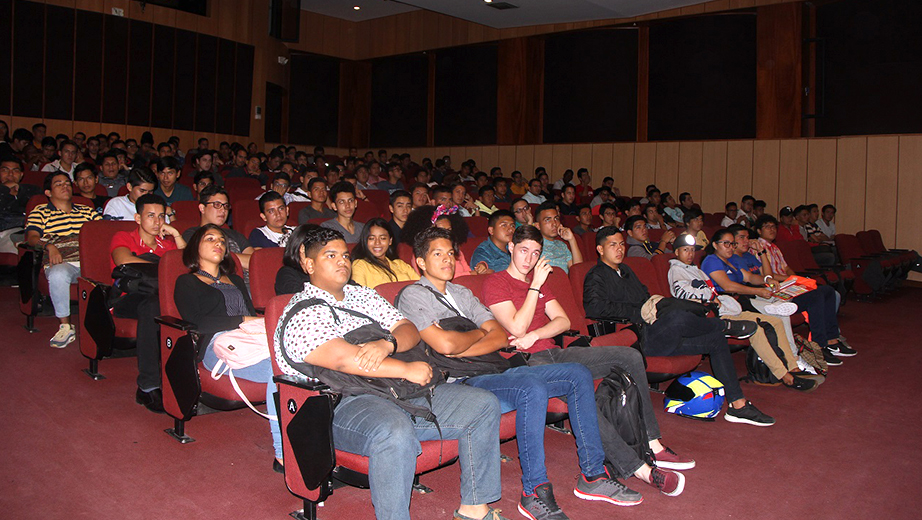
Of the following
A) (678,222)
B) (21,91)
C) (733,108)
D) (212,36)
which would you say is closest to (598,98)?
(733,108)

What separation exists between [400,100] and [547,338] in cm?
1246

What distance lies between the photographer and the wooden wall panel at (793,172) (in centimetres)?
1045

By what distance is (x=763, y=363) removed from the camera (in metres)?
4.52

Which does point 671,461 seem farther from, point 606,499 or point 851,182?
point 851,182

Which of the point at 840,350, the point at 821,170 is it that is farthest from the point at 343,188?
the point at 821,170

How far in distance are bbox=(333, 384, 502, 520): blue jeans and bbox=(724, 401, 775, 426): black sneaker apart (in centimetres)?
191

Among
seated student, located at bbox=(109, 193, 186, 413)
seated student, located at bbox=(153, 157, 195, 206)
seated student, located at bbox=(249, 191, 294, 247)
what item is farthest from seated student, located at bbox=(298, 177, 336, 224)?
seated student, located at bbox=(109, 193, 186, 413)

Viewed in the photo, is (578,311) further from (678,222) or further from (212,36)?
(212,36)

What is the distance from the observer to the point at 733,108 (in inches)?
430

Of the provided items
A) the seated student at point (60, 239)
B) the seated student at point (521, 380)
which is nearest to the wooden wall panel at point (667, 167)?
the seated student at point (60, 239)

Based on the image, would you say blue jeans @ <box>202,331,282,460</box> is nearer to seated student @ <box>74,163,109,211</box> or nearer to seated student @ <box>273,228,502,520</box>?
seated student @ <box>273,228,502,520</box>

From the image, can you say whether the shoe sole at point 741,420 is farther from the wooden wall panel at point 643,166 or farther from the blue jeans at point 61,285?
the wooden wall panel at point 643,166

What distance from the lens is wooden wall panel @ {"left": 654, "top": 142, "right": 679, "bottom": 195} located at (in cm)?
1154

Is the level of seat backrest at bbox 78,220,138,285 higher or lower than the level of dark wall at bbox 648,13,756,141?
lower
